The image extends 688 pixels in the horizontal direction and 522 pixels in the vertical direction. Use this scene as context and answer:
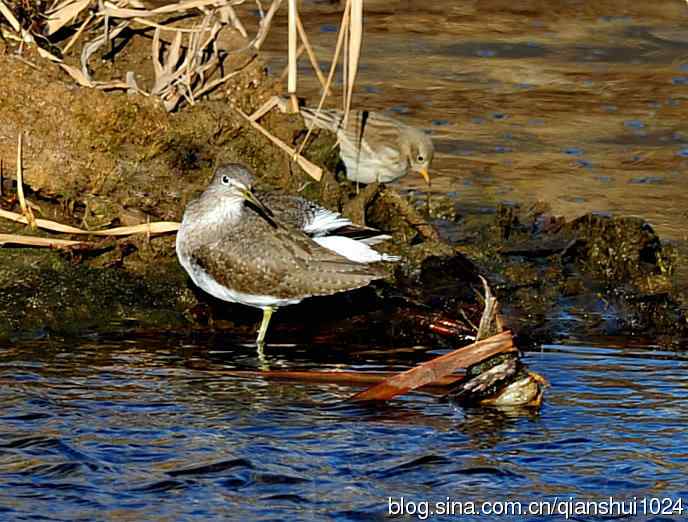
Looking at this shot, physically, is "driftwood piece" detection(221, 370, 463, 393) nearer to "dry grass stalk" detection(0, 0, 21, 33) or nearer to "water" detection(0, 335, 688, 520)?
"water" detection(0, 335, 688, 520)

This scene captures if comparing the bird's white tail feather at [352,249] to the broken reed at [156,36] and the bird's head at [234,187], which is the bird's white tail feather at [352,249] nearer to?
the bird's head at [234,187]

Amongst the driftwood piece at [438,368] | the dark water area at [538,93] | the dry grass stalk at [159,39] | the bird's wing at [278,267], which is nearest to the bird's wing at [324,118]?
the dry grass stalk at [159,39]

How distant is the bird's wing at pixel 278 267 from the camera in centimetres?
743

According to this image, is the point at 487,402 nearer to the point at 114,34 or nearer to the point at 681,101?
the point at 114,34

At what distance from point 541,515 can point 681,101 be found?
737 centimetres

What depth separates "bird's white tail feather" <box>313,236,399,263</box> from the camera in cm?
763

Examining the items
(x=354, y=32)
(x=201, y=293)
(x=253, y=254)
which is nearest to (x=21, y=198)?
(x=201, y=293)

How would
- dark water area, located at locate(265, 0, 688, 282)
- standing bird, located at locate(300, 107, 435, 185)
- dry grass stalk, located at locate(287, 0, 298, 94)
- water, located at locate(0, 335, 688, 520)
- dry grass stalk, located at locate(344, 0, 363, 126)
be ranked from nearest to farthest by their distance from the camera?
water, located at locate(0, 335, 688, 520)
dry grass stalk, located at locate(344, 0, 363, 126)
dry grass stalk, located at locate(287, 0, 298, 94)
standing bird, located at locate(300, 107, 435, 185)
dark water area, located at locate(265, 0, 688, 282)

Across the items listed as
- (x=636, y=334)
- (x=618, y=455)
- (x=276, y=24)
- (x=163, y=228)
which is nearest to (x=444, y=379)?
(x=618, y=455)

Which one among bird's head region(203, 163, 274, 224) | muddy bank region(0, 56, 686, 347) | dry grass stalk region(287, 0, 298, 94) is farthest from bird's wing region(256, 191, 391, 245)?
dry grass stalk region(287, 0, 298, 94)

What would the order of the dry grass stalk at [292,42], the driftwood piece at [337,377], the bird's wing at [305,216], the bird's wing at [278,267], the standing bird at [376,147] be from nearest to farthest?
the driftwood piece at [337,377] < the bird's wing at [278,267] < the dry grass stalk at [292,42] < the bird's wing at [305,216] < the standing bird at [376,147]

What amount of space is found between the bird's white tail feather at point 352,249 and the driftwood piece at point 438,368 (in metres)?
1.18

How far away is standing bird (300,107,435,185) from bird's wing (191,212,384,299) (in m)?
1.89

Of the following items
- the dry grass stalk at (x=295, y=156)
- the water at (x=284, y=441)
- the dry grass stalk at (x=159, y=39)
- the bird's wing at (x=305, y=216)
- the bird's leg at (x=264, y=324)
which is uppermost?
the dry grass stalk at (x=159, y=39)
